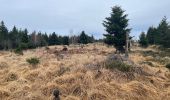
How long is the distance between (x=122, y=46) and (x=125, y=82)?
106ft

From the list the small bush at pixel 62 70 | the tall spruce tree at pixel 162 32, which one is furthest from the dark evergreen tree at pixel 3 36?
the small bush at pixel 62 70

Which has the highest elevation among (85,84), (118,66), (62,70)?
(118,66)

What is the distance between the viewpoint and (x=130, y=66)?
1341 centimetres

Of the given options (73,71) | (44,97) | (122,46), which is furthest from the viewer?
(122,46)

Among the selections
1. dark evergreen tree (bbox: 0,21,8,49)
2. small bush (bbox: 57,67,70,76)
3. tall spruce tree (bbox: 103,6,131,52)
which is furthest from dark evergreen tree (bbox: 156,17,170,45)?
small bush (bbox: 57,67,70,76)

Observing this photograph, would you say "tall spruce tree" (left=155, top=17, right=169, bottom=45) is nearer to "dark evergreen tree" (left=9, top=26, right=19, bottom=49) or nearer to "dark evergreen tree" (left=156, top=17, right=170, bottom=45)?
"dark evergreen tree" (left=156, top=17, right=170, bottom=45)

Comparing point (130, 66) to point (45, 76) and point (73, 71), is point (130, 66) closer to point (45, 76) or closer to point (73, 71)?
point (73, 71)

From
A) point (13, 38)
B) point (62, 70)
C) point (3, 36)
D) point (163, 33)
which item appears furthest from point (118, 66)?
point (13, 38)

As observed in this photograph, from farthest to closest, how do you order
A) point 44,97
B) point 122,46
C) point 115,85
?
point 122,46 < point 115,85 < point 44,97

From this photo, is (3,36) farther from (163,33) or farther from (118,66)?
(118,66)

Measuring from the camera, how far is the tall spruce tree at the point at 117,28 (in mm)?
43094

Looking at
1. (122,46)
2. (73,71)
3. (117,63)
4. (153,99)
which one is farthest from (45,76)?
(122,46)

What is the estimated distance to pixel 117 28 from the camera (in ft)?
141

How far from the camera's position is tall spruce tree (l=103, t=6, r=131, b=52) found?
43.1 meters
